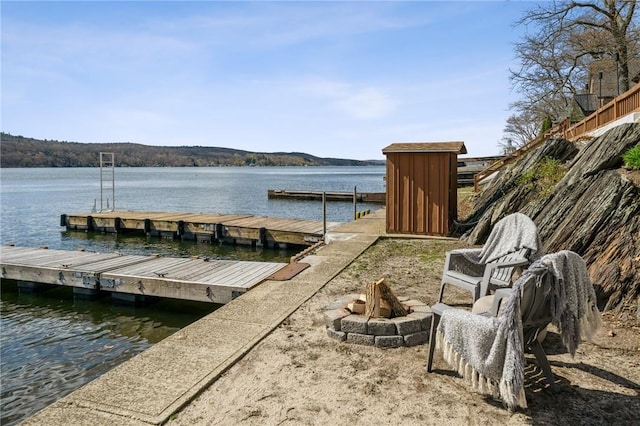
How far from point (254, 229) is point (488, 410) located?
42.1 ft

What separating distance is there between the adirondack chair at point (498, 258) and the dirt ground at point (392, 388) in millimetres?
739

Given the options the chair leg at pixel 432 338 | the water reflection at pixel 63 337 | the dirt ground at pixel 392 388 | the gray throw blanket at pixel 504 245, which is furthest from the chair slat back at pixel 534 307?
the water reflection at pixel 63 337

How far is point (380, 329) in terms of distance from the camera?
13.1 feet

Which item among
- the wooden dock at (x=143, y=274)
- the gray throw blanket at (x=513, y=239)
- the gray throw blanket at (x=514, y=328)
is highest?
the gray throw blanket at (x=513, y=239)

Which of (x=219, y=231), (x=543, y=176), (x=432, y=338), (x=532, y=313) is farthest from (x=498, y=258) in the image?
(x=219, y=231)

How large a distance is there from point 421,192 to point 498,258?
573 cm

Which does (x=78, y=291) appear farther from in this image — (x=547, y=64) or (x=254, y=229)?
(x=547, y=64)

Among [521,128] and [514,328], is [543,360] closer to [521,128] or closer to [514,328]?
[514,328]

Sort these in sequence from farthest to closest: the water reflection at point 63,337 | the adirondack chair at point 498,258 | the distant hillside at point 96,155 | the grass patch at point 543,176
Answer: the distant hillside at point 96,155 → the grass patch at point 543,176 → the water reflection at point 63,337 → the adirondack chair at point 498,258

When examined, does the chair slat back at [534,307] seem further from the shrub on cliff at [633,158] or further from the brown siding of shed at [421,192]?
the brown siding of shed at [421,192]

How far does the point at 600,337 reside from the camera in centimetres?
409

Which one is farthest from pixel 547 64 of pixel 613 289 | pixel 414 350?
pixel 414 350

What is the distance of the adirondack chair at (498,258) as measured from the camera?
4.16 metres

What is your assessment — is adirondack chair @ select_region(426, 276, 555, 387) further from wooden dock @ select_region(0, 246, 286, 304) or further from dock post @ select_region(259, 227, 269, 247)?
dock post @ select_region(259, 227, 269, 247)
